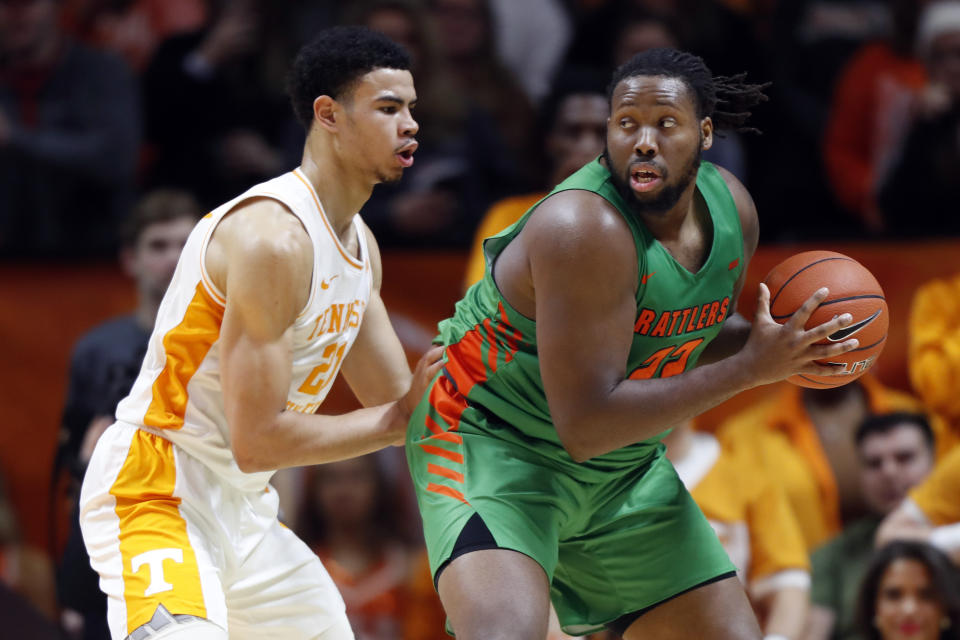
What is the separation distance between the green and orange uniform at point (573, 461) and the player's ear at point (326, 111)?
59 centimetres

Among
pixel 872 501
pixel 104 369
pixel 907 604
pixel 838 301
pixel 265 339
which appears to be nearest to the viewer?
pixel 838 301

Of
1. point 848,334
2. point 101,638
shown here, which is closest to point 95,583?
point 101,638

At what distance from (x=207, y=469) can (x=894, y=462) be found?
325 centimetres

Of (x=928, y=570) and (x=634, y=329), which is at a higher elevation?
(x=634, y=329)

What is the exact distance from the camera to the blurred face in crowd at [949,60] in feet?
22.0

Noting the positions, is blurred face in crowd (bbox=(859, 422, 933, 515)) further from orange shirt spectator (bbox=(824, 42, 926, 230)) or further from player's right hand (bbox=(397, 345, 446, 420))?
player's right hand (bbox=(397, 345, 446, 420))

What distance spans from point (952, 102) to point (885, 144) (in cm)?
40

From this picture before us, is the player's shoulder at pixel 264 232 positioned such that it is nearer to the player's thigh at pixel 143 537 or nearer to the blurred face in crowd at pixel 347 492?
the player's thigh at pixel 143 537

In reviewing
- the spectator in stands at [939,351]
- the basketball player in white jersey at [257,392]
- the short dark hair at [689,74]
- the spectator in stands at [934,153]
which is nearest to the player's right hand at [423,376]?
the basketball player in white jersey at [257,392]

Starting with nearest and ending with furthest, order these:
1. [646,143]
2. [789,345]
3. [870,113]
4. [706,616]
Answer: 1. [789,345]
2. [646,143]
3. [706,616]
4. [870,113]

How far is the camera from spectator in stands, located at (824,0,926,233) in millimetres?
6988

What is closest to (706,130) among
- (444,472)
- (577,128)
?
(444,472)

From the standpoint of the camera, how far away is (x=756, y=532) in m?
5.84

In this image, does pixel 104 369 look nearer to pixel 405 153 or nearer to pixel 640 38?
pixel 405 153
